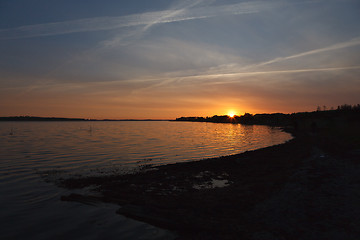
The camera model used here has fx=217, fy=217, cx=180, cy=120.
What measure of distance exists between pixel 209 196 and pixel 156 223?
417cm

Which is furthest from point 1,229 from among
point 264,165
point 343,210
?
point 264,165

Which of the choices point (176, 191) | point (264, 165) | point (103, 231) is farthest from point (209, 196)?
point (264, 165)

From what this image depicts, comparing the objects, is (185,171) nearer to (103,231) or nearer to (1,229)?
(103,231)

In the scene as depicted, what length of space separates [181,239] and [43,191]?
11.0m

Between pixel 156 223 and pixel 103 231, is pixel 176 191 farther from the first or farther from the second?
pixel 103 231

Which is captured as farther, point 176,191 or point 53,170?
point 53,170

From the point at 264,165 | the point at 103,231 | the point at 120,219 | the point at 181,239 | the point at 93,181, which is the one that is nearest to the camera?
the point at 181,239

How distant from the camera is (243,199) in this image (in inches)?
445

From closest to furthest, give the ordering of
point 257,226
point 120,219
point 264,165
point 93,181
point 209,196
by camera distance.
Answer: point 257,226
point 120,219
point 209,196
point 93,181
point 264,165

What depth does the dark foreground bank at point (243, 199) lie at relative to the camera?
7883 mm

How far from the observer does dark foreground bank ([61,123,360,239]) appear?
7883 mm

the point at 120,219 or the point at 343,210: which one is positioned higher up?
the point at 343,210

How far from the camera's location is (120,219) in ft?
31.3

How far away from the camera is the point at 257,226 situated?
8141 mm
